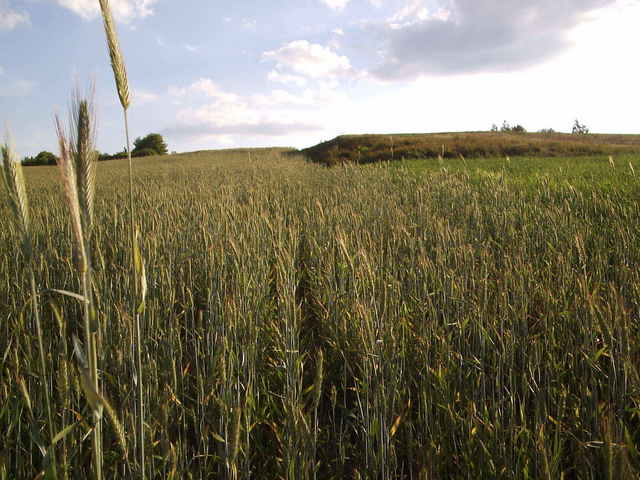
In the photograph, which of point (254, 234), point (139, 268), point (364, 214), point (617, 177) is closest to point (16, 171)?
point (139, 268)

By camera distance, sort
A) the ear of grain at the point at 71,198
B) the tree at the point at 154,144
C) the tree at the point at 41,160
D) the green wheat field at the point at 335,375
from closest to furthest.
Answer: the ear of grain at the point at 71,198, the green wheat field at the point at 335,375, the tree at the point at 41,160, the tree at the point at 154,144

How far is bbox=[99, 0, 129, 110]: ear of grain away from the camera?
2.99 feet

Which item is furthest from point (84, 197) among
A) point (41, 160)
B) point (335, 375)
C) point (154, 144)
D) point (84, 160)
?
point (154, 144)

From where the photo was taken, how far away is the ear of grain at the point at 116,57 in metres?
0.91

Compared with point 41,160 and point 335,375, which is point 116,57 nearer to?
point 335,375

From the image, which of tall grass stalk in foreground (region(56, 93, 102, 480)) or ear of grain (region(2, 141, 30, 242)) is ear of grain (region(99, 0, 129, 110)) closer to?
tall grass stalk in foreground (region(56, 93, 102, 480))

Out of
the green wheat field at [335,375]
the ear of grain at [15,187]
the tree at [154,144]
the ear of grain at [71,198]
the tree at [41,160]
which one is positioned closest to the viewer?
the ear of grain at [71,198]

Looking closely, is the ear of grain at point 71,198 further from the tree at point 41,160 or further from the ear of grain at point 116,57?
the tree at point 41,160

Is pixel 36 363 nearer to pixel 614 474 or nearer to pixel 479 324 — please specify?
pixel 479 324

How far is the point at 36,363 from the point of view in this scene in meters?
1.66

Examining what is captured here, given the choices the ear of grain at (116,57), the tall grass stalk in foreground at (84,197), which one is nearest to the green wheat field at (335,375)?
the tall grass stalk in foreground at (84,197)

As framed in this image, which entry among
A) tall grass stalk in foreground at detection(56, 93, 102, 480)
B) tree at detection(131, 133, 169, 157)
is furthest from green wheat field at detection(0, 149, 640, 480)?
tree at detection(131, 133, 169, 157)

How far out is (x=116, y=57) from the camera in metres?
0.93

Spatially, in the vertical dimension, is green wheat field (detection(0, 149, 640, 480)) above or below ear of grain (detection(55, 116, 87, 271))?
below
